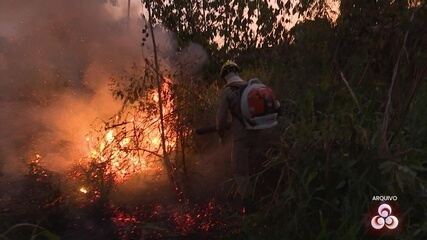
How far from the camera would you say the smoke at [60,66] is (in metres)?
7.40

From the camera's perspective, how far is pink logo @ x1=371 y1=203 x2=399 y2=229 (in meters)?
Result: 3.86

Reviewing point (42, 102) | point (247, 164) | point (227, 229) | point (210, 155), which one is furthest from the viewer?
point (42, 102)

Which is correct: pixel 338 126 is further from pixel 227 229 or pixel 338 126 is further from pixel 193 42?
pixel 193 42

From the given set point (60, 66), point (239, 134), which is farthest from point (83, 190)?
point (60, 66)

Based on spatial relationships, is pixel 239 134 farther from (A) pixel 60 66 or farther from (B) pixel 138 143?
(A) pixel 60 66

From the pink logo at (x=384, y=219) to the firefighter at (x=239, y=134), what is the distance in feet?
4.87

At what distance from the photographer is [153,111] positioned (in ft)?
20.0

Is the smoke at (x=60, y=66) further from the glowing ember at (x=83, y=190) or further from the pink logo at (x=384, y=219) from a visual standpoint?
the pink logo at (x=384, y=219)

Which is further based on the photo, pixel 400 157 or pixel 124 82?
pixel 124 82

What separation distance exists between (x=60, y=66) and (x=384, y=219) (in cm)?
923

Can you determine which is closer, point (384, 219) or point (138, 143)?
point (384, 219)

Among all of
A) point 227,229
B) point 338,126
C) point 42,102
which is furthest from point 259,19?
point 42,102

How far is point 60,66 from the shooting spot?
11.3 m

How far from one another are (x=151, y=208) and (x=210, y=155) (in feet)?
A: 4.14
